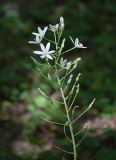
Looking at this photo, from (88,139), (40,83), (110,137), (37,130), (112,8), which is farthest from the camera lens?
(112,8)

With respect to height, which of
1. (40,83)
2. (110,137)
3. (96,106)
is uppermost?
(40,83)

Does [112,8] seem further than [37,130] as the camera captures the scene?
Yes

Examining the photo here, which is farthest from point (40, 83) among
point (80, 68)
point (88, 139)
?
point (88, 139)

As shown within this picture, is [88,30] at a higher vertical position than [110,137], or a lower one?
higher

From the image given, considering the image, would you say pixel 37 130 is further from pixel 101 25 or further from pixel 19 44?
pixel 101 25

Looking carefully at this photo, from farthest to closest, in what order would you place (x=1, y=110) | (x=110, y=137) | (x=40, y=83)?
(x=40, y=83)
(x=1, y=110)
(x=110, y=137)

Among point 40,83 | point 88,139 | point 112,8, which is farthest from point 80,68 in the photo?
point 88,139
